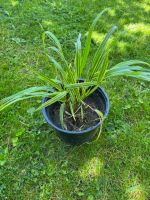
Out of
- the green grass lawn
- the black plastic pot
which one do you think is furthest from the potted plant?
the green grass lawn

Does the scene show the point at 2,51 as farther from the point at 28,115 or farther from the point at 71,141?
the point at 71,141

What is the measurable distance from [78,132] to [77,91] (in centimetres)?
29

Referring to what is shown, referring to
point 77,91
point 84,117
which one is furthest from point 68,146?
point 77,91

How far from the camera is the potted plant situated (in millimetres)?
1939

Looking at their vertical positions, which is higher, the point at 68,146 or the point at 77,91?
the point at 77,91

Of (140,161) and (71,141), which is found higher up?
(71,141)

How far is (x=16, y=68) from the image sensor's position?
306 centimetres

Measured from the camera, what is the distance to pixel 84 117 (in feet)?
7.64

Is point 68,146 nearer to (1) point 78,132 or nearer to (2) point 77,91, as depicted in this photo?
(1) point 78,132

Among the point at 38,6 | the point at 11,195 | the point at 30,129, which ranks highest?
the point at 38,6

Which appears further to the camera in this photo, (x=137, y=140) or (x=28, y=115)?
(x=28, y=115)

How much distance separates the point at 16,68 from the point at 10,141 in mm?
871

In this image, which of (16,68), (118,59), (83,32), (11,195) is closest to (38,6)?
(83,32)

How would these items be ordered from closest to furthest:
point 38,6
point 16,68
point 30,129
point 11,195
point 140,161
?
point 11,195, point 140,161, point 30,129, point 16,68, point 38,6
